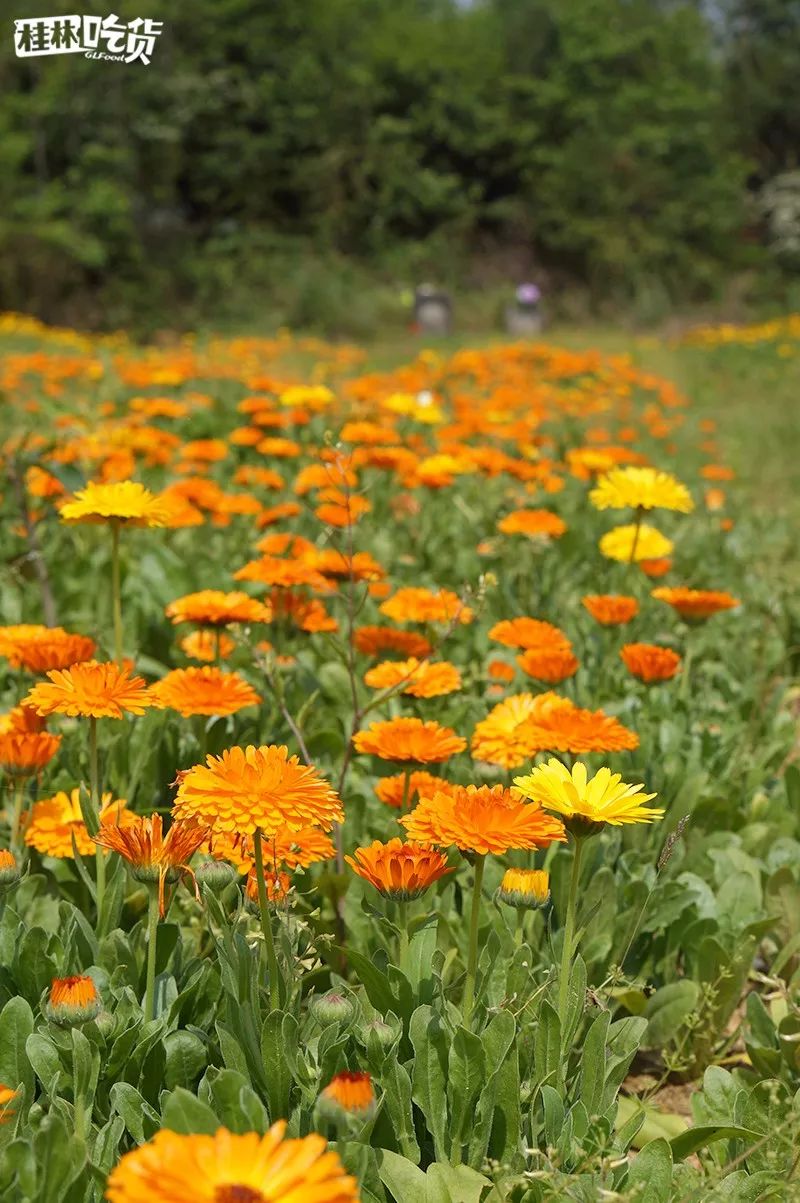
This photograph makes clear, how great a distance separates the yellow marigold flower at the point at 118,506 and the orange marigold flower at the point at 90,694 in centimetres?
37

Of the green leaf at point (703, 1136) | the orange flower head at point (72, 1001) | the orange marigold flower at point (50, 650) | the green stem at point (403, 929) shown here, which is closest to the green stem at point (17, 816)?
the orange marigold flower at point (50, 650)

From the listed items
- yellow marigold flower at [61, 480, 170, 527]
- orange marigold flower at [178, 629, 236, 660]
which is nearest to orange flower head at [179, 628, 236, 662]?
orange marigold flower at [178, 629, 236, 660]

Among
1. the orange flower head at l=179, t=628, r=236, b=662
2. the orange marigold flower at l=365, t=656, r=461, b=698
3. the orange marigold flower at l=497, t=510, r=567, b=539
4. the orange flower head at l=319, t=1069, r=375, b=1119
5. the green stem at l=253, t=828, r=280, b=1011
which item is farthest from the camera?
the orange marigold flower at l=497, t=510, r=567, b=539

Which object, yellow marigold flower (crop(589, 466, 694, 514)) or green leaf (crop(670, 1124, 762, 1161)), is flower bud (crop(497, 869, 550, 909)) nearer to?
green leaf (crop(670, 1124, 762, 1161))

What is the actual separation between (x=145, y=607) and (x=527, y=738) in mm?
1421

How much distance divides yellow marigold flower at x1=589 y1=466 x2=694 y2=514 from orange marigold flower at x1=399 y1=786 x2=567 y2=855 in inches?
39.2

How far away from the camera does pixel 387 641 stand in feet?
5.99

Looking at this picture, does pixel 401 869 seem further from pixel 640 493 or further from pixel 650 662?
pixel 640 493

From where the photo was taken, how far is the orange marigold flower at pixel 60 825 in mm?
1453

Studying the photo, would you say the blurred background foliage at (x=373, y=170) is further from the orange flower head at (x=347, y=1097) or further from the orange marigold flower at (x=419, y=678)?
the orange flower head at (x=347, y=1097)

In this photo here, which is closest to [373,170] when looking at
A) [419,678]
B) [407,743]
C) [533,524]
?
[533,524]

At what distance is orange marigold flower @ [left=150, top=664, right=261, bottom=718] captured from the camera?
1.35 meters

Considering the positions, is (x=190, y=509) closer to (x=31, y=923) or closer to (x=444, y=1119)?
(x=31, y=923)

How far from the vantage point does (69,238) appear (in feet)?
55.1
